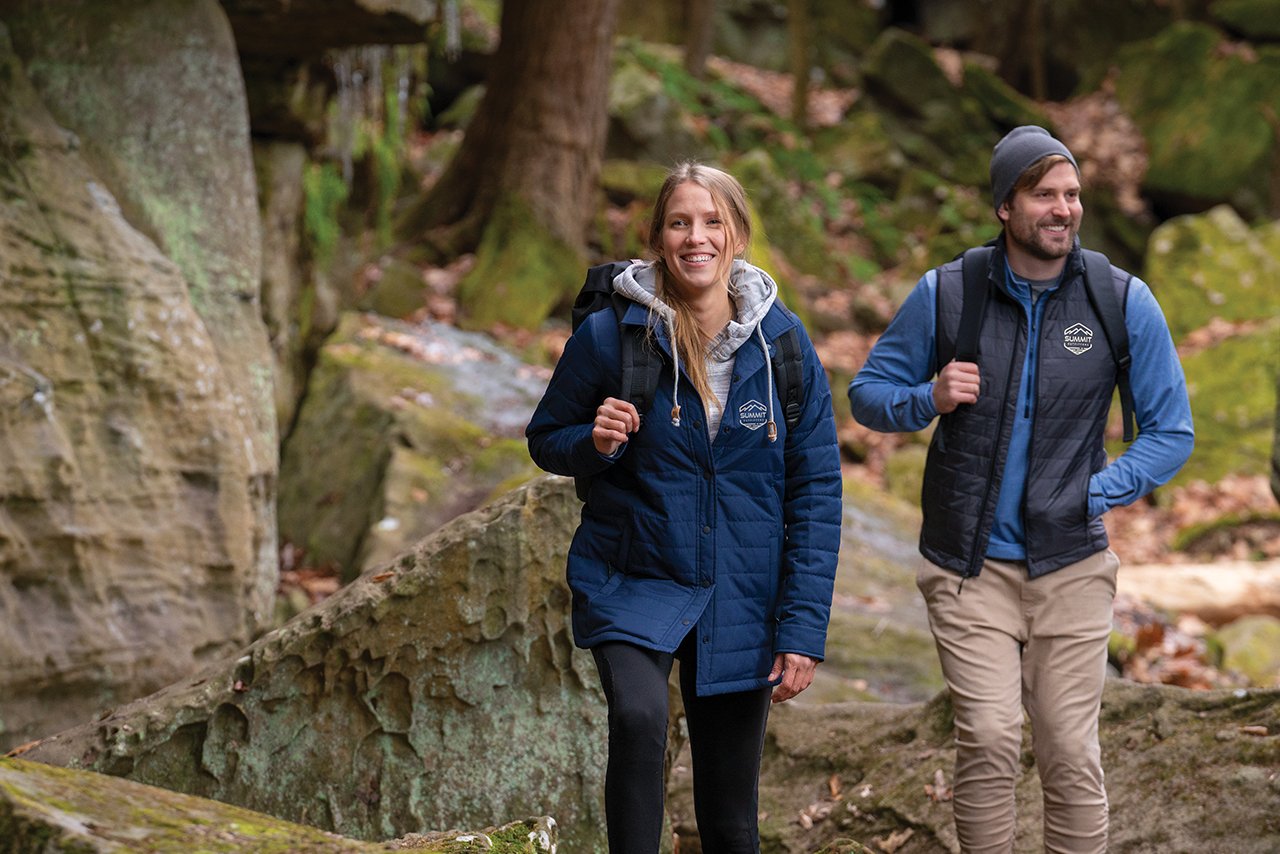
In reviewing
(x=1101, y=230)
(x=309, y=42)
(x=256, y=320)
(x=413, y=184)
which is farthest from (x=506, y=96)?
(x=1101, y=230)

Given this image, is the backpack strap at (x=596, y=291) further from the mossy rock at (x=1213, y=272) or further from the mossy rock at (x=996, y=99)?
the mossy rock at (x=996, y=99)

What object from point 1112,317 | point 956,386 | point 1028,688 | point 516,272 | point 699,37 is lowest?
point 516,272

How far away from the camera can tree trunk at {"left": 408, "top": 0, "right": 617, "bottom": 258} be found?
11.1 meters

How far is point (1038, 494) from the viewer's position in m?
3.81

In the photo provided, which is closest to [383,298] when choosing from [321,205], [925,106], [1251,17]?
[321,205]

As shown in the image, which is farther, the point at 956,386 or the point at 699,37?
the point at 699,37

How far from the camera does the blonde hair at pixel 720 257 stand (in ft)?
10.9

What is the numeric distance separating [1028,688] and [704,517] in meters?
1.33

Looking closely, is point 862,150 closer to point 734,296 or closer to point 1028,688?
point 1028,688

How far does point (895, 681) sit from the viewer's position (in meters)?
7.28

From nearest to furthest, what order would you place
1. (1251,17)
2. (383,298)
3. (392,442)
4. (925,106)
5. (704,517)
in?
(704,517), (392,442), (383,298), (1251,17), (925,106)

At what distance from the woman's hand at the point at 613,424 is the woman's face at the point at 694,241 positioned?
0.40 meters

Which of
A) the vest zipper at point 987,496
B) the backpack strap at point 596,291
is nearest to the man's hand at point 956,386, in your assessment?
the vest zipper at point 987,496

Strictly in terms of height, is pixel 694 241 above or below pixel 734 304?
above
